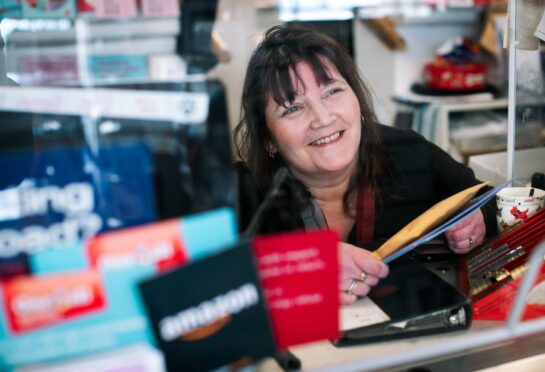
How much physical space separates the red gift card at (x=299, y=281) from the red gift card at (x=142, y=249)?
0.08 m

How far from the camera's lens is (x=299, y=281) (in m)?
0.65

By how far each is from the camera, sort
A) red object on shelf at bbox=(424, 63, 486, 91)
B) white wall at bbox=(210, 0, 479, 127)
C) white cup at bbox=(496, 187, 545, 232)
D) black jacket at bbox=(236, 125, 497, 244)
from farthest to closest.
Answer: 1. red object on shelf at bbox=(424, 63, 486, 91)
2. white cup at bbox=(496, 187, 545, 232)
3. black jacket at bbox=(236, 125, 497, 244)
4. white wall at bbox=(210, 0, 479, 127)

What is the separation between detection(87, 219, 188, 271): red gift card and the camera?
0.61 meters

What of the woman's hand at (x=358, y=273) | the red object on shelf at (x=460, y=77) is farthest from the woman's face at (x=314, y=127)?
the red object on shelf at (x=460, y=77)

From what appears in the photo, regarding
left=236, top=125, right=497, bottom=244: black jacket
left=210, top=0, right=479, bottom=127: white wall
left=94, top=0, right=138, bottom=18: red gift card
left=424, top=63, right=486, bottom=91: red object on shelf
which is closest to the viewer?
left=94, top=0, right=138, bottom=18: red gift card

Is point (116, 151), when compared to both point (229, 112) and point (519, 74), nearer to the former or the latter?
point (229, 112)

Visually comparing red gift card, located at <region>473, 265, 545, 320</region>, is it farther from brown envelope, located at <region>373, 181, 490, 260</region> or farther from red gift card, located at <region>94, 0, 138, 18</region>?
red gift card, located at <region>94, 0, 138, 18</region>

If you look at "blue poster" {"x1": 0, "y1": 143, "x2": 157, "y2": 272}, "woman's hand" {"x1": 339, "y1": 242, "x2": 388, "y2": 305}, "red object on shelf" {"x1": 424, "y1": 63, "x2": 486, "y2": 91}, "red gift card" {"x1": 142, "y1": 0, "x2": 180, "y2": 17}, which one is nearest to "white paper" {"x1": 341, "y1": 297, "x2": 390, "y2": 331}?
"woman's hand" {"x1": 339, "y1": 242, "x2": 388, "y2": 305}

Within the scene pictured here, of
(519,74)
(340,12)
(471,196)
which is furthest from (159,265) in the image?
(340,12)

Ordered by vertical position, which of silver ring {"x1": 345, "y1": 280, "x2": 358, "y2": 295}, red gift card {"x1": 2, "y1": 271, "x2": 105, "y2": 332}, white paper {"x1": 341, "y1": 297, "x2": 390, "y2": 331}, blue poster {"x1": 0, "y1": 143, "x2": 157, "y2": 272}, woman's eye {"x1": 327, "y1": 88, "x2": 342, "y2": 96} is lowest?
white paper {"x1": 341, "y1": 297, "x2": 390, "y2": 331}

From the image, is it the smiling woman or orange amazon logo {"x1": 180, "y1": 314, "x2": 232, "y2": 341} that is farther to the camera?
the smiling woman

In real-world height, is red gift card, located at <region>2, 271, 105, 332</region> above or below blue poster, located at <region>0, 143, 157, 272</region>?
below

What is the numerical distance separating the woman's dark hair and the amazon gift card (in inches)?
7.4

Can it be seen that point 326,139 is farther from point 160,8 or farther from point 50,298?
point 50,298
